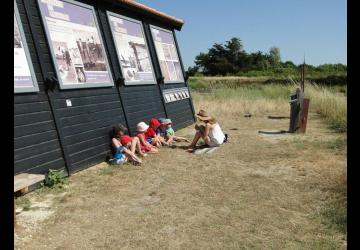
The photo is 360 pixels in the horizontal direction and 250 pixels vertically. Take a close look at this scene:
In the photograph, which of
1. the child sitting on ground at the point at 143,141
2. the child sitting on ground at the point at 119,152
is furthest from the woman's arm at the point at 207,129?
the child sitting on ground at the point at 119,152

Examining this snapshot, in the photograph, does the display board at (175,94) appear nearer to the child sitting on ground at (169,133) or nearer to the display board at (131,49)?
the display board at (131,49)

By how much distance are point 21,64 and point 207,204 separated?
3324mm

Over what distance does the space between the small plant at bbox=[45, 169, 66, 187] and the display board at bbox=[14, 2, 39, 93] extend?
4.08 ft

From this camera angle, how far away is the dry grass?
431 centimetres

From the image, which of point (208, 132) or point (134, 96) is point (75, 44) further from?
point (208, 132)

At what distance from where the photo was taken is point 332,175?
6688mm

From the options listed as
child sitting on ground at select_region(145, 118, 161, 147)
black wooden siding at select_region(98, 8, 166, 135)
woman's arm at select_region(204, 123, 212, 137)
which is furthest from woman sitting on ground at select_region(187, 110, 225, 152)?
black wooden siding at select_region(98, 8, 166, 135)

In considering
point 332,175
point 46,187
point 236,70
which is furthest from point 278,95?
point 236,70

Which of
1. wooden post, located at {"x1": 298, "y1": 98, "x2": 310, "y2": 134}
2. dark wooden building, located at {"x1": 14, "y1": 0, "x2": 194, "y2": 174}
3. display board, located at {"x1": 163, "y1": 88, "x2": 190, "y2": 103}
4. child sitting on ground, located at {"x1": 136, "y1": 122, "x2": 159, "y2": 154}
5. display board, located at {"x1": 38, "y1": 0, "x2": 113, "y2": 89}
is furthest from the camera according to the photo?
wooden post, located at {"x1": 298, "y1": 98, "x2": 310, "y2": 134}

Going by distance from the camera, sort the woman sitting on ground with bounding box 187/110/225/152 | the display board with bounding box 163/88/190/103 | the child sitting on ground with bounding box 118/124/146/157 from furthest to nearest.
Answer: the display board with bounding box 163/88/190/103 < the woman sitting on ground with bounding box 187/110/225/152 < the child sitting on ground with bounding box 118/124/146/157

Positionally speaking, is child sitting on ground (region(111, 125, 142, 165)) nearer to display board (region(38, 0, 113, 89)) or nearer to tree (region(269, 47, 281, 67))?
display board (region(38, 0, 113, 89))

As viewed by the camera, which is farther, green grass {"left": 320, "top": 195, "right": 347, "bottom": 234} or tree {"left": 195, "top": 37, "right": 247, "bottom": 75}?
tree {"left": 195, "top": 37, "right": 247, "bottom": 75}
